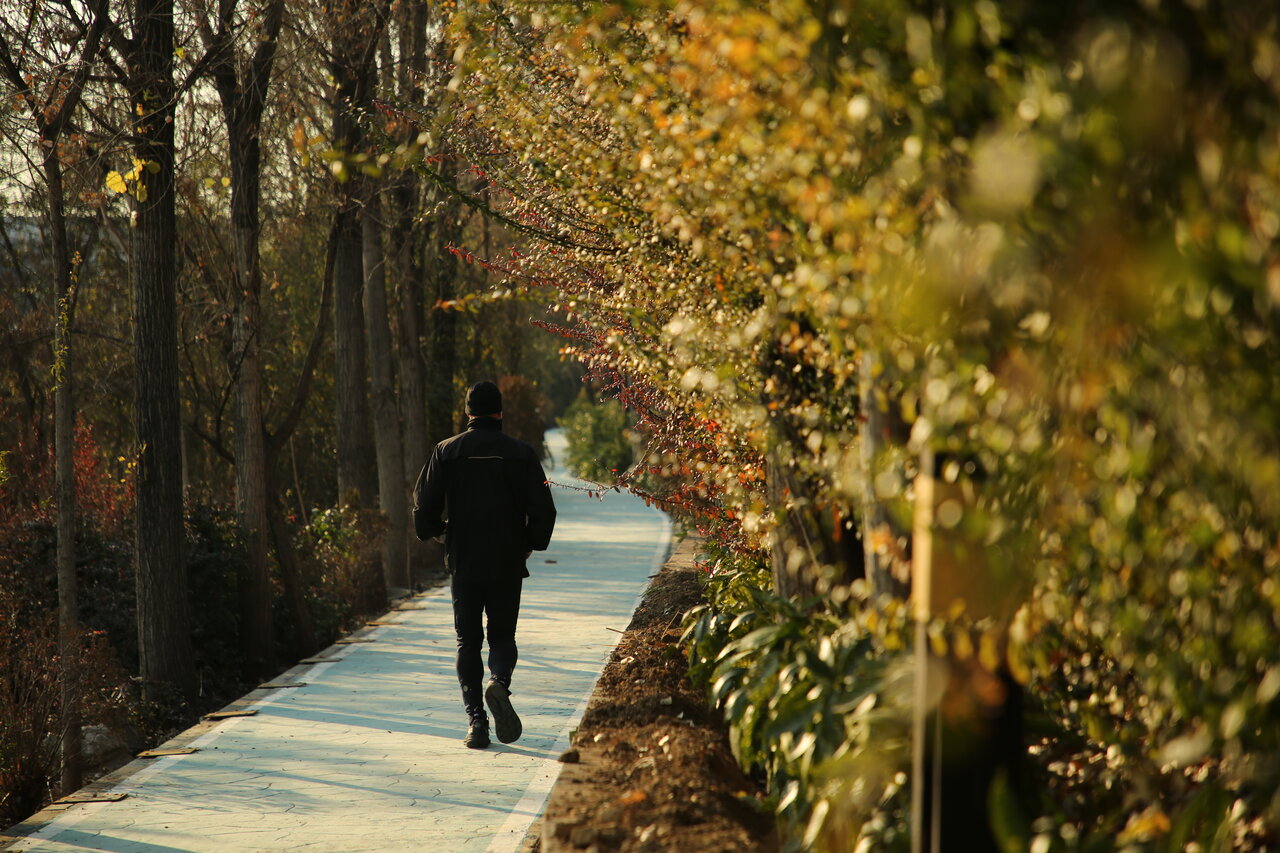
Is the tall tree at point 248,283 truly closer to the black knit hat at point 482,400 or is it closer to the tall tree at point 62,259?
the tall tree at point 62,259

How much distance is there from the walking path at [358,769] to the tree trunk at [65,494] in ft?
3.33

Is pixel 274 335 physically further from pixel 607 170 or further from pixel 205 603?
pixel 607 170

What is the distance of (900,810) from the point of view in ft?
11.7

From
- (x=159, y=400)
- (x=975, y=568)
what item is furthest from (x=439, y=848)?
(x=159, y=400)

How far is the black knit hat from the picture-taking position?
775 centimetres

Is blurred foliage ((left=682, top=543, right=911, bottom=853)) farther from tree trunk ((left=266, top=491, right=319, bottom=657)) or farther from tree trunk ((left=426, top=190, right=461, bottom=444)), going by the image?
tree trunk ((left=426, top=190, right=461, bottom=444))

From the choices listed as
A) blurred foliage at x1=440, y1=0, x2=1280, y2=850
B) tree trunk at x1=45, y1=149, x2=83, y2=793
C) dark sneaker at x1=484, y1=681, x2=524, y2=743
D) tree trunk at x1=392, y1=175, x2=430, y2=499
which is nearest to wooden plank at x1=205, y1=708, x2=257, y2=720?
tree trunk at x1=45, y1=149, x2=83, y2=793

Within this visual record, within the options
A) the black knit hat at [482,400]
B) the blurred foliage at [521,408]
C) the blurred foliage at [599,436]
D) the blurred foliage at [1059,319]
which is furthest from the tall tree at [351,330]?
the blurred foliage at [599,436]

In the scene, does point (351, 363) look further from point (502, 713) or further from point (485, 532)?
point (502, 713)

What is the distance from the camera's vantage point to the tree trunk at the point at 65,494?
28.1ft

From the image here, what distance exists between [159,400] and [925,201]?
28.9 ft

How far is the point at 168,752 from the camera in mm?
7703

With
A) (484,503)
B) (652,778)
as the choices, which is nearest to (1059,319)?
(652,778)

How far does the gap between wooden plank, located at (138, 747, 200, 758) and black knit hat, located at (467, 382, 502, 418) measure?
2.68 m
